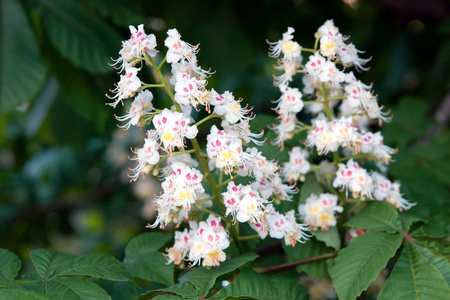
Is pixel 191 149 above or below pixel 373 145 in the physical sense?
below

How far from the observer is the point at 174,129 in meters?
1.02

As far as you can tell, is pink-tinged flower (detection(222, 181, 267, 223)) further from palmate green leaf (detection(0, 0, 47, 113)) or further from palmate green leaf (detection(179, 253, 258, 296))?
palmate green leaf (detection(0, 0, 47, 113))

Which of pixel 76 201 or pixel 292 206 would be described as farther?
pixel 76 201

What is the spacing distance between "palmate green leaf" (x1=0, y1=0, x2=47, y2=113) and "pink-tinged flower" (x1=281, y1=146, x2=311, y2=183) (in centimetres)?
118

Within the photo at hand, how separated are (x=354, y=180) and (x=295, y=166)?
175 millimetres

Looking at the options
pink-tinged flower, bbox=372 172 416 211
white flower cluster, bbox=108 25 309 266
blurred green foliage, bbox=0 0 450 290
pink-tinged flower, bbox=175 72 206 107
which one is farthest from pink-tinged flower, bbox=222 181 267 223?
blurred green foliage, bbox=0 0 450 290

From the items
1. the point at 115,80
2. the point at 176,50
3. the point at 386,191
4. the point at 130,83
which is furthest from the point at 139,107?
the point at 115,80

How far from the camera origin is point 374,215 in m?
1.29

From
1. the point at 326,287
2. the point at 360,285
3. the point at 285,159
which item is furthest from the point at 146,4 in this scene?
the point at 360,285

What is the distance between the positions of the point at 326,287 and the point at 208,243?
3.57ft

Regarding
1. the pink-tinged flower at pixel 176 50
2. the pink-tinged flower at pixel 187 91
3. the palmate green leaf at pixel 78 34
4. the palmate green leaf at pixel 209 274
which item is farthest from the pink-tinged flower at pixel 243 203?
the palmate green leaf at pixel 78 34

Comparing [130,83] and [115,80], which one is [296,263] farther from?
[115,80]

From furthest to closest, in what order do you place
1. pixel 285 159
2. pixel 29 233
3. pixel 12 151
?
1. pixel 12 151
2. pixel 29 233
3. pixel 285 159

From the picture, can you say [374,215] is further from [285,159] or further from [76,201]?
[76,201]
